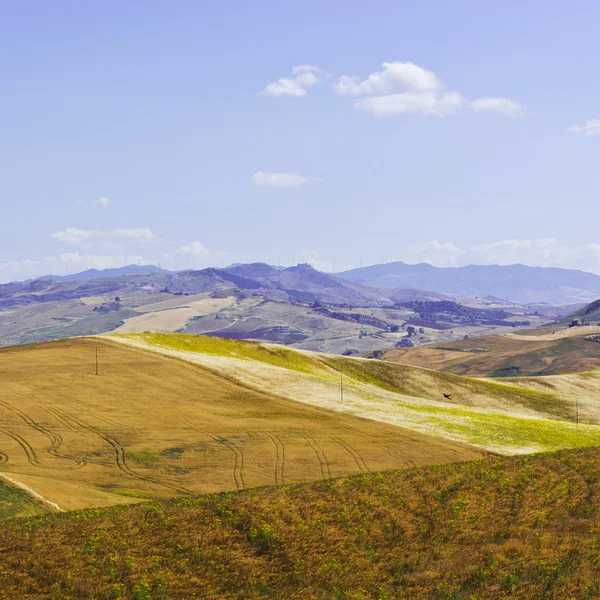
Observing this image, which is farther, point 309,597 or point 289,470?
point 289,470

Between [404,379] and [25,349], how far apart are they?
2177 inches

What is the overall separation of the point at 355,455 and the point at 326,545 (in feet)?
80.9

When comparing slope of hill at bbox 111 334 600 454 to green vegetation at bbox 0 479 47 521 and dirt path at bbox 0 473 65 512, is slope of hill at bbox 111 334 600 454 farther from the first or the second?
green vegetation at bbox 0 479 47 521

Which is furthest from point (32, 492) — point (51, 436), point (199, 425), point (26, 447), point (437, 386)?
point (437, 386)

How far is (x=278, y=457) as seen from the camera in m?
55.2

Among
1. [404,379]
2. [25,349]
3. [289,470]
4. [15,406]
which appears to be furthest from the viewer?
[404,379]

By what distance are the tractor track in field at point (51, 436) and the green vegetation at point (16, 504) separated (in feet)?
32.7

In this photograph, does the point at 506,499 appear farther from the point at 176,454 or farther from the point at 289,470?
the point at 176,454

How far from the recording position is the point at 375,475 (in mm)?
43875

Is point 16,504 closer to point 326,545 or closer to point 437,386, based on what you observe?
point 326,545

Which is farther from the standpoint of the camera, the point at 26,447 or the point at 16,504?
the point at 26,447

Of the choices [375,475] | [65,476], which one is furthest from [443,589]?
[65,476]

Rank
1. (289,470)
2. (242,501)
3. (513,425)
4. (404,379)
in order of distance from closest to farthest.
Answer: (242,501) < (289,470) < (513,425) < (404,379)

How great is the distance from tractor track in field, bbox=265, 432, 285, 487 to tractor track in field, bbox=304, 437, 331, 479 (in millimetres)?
2612
